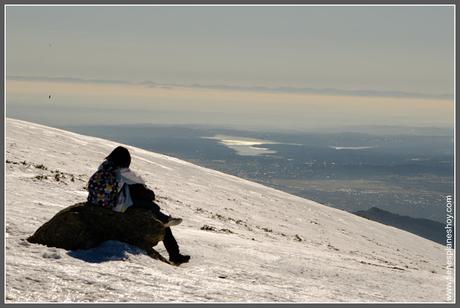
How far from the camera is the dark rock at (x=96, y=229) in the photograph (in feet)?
42.4

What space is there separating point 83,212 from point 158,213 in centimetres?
180

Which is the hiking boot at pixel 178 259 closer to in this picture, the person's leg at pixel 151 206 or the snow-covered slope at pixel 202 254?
the snow-covered slope at pixel 202 254

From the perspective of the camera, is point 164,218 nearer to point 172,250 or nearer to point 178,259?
point 172,250

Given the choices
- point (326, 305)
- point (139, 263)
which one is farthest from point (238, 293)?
point (139, 263)

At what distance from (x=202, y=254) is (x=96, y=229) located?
313 cm

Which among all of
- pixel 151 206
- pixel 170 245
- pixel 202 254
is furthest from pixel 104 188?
pixel 202 254

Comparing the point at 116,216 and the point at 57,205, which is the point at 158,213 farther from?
the point at 57,205

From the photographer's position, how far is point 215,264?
1447 cm

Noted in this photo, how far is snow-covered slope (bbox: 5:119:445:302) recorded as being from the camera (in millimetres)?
11086

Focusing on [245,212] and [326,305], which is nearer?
[326,305]

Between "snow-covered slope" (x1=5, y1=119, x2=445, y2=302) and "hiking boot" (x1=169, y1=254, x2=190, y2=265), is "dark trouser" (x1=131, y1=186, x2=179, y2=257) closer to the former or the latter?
"hiking boot" (x1=169, y1=254, x2=190, y2=265)

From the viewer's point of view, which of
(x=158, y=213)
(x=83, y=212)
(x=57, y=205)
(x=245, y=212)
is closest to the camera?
(x=83, y=212)

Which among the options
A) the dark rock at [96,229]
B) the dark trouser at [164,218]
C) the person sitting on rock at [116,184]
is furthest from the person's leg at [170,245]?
the person sitting on rock at [116,184]

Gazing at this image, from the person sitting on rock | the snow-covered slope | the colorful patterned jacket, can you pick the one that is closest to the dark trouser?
the person sitting on rock
